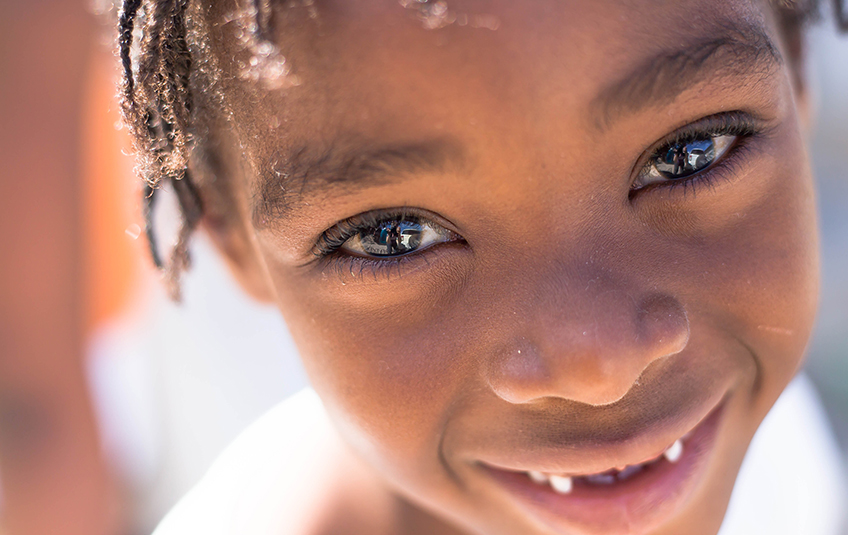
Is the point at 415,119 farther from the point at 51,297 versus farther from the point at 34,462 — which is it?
the point at 34,462

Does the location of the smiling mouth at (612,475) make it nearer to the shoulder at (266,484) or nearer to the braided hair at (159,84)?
the shoulder at (266,484)

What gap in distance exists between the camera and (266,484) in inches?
54.5

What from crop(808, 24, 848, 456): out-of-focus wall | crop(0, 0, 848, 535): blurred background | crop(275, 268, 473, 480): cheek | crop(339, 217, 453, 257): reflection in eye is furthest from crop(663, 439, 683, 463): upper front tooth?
crop(808, 24, 848, 456): out-of-focus wall

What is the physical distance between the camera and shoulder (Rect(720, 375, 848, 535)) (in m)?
1.55

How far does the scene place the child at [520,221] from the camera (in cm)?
79

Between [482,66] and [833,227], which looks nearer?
[482,66]

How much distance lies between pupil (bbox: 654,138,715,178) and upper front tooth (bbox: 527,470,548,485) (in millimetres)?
414

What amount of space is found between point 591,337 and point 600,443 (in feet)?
0.50

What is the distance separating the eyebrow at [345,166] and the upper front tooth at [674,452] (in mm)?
481

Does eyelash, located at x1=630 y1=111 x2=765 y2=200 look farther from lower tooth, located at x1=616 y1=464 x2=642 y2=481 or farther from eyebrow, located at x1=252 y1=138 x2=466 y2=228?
lower tooth, located at x1=616 y1=464 x2=642 y2=481

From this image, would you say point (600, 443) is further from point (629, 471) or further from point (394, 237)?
point (394, 237)

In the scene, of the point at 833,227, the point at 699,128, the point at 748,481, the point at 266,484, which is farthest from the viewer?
the point at 833,227

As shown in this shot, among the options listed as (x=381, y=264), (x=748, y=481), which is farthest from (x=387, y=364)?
(x=748, y=481)

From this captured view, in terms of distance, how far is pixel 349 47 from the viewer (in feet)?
2.65
